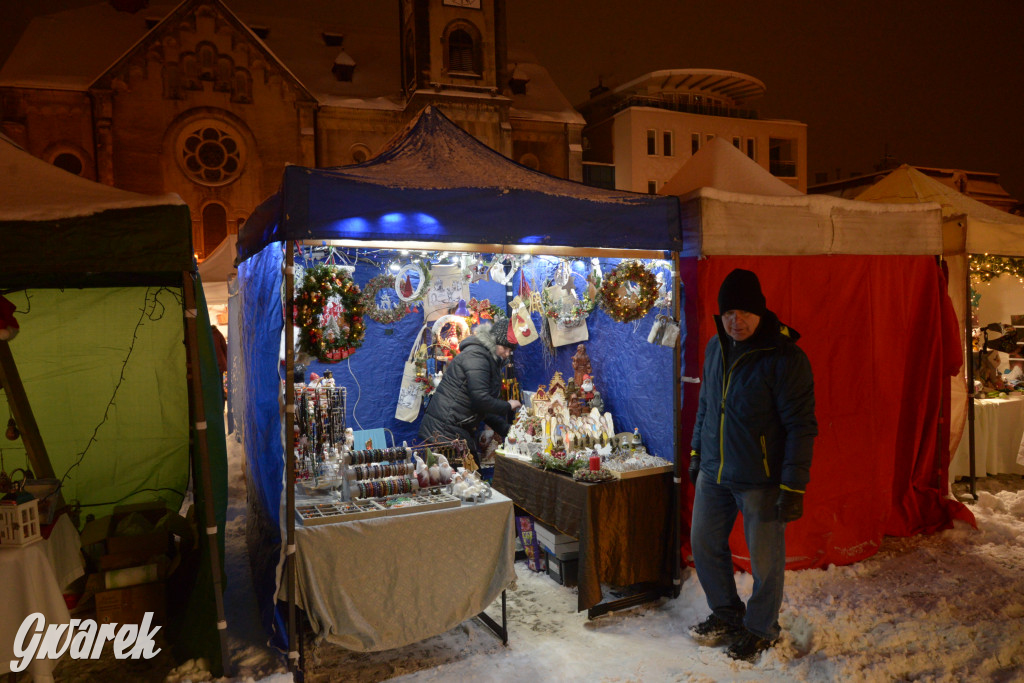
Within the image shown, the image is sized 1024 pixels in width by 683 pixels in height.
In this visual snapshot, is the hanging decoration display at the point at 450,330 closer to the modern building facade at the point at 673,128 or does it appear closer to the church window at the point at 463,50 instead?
the church window at the point at 463,50

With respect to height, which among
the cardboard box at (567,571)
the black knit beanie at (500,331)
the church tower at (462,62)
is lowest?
the cardboard box at (567,571)

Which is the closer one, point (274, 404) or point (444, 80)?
point (274, 404)

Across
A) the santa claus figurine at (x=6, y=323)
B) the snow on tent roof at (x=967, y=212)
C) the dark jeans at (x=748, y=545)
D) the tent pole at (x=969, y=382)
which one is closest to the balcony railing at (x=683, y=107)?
the snow on tent roof at (x=967, y=212)

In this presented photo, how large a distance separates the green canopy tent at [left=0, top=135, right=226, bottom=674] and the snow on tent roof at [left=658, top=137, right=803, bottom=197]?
339 centimetres

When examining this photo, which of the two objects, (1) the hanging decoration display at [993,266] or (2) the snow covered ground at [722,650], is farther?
(1) the hanging decoration display at [993,266]

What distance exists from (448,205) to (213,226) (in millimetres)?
18588

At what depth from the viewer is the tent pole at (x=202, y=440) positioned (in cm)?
332

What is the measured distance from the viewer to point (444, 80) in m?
20.1

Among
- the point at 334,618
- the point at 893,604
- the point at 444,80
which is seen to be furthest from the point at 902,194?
the point at 444,80

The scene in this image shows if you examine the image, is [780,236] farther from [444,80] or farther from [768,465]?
[444,80]

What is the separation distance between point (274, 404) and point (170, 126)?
19.0 metres

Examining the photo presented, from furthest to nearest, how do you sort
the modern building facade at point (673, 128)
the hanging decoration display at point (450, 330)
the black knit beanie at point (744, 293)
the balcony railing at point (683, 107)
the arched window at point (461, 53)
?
1. the balcony railing at point (683, 107)
2. the modern building facade at point (673, 128)
3. the arched window at point (461, 53)
4. the hanging decoration display at point (450, 330)
5. the black knit beanie at point (744, 293)

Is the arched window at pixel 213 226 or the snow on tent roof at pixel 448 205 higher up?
the arched window at pixel 213 226

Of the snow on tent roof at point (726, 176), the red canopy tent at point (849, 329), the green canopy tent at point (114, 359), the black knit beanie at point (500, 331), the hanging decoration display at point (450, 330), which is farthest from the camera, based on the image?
the hanging decoration display at point (450, 330)
